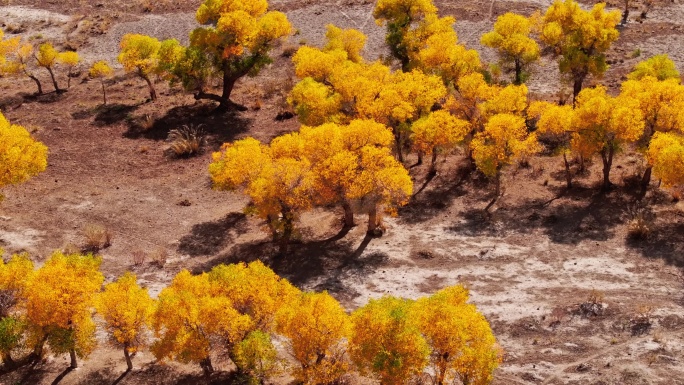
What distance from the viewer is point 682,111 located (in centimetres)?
4138

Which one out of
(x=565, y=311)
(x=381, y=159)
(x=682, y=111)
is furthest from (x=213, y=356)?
(x=682, y=111)

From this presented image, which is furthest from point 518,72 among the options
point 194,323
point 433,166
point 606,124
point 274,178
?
point 194,323

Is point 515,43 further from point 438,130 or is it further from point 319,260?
point 319,260

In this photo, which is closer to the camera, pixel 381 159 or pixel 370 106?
pixel 381 159

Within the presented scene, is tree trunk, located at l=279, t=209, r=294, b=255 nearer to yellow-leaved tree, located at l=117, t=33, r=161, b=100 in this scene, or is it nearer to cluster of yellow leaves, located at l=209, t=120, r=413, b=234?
cluster of yellow leaves, located at l=209, t=120, r=413, b=234

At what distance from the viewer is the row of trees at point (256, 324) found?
26.1m

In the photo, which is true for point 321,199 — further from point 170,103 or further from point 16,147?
point 170,103

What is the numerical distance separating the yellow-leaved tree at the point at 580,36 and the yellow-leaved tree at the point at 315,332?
104ft

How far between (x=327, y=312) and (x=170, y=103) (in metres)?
38.0

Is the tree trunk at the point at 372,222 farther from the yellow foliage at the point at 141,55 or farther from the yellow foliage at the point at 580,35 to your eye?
the yellow foliage at the point at 141,55

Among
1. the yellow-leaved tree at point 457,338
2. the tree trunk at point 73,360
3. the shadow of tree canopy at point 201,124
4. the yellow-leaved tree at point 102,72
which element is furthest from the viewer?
the yellow-leaved tree at point 102,72

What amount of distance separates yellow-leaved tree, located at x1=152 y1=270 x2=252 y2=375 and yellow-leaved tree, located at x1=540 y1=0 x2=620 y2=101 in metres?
33.5

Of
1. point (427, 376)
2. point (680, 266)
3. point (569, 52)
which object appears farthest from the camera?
point (569, 52)

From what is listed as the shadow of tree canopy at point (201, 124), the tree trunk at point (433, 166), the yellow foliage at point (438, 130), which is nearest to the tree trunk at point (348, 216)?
the yellow foliage at point (438, 130)
